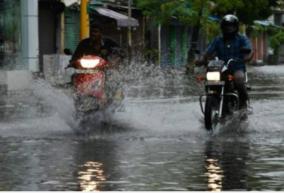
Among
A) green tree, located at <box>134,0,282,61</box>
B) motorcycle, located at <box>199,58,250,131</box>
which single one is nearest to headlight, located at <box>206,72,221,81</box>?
motorcycle, located at <box>199,58,250,131</box>

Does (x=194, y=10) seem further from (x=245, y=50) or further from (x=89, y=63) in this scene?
(x=89, y=63)

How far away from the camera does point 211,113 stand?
1302 centimetres

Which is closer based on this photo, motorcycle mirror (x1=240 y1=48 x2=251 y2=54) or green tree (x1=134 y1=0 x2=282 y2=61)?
motorcycle mirror (x1=240 y1=48 x2=251 y2=54)

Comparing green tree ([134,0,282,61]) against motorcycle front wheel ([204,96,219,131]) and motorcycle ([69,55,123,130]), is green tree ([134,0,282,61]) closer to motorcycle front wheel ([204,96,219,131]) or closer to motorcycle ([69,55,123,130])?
motorcycle ([69,55,123,130])

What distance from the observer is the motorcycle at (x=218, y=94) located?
13097 millimetres

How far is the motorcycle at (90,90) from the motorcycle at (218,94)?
140 centimetres

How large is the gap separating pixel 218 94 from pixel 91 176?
15.8ft

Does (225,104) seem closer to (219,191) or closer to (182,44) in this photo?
(219,191)

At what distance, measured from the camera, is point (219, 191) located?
7.85 meters

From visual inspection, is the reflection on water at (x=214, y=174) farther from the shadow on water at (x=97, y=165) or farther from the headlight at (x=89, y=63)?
the headlight at (x=89, y=63)

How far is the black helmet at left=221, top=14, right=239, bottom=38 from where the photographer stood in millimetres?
13688

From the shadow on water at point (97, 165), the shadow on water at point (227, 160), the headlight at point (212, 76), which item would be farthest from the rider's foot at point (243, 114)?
the shadow on water at point (97, 165)

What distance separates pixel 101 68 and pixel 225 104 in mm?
1786

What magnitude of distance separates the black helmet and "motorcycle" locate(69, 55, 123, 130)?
1.77 m
